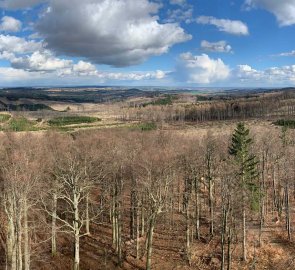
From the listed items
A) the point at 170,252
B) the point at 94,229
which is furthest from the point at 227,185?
the point at 94,229

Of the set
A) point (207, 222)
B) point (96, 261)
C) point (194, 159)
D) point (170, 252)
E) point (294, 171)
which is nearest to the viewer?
point (96, 261)

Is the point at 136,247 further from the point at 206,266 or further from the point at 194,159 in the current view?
the point at 194,159

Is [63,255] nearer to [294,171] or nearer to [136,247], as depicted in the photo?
[136,247]

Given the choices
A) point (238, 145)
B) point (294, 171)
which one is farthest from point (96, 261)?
point (294, 171)

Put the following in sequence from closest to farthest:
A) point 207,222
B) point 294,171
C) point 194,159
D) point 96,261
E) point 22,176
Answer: point 22,176
point 96,261
point 194,159
point 207,222
point 294,171

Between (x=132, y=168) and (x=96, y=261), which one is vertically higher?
(x=132, y=168)

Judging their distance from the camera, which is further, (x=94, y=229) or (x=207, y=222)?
(x=207, y=222)

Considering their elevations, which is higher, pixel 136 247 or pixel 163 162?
pixel 163 162

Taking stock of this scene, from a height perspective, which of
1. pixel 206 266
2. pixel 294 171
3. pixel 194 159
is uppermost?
pixel 194 159

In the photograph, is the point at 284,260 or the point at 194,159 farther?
the point at 194,159
